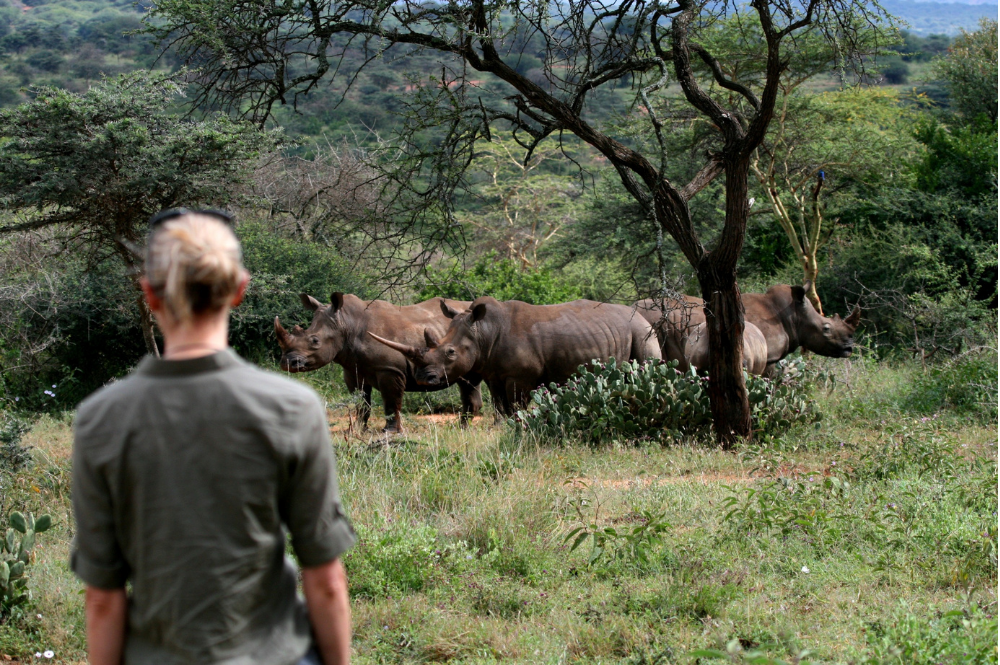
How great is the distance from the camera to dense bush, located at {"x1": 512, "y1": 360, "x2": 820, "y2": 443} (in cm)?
882

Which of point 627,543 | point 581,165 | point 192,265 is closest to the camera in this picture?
point 192,265

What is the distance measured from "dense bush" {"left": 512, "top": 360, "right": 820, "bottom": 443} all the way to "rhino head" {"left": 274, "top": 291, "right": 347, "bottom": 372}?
9.50 ft

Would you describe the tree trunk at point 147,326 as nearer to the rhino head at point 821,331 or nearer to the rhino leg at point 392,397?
the rhino leg at point 392,397

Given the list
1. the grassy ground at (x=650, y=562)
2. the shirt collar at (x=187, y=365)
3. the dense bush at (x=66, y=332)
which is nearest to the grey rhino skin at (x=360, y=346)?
the grassy ground at (x=650, y=562)

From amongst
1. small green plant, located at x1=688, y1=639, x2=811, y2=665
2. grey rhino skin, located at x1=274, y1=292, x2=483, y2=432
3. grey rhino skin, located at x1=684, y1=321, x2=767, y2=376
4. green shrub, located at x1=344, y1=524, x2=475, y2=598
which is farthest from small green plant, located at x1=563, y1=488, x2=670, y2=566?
grey rhino skin, located at x1=274, y1=292, x2=483, y2=432

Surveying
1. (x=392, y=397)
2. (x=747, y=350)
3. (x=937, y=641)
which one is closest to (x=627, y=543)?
(x=937, y=641)

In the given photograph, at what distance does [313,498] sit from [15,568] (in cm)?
327

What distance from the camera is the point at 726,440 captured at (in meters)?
8.71

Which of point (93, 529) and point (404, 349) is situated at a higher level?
point (93, 529)

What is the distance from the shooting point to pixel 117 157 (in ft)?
32.6

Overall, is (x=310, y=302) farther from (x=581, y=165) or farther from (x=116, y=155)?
(x=581, y=165)

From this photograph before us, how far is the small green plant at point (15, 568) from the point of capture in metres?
4.64

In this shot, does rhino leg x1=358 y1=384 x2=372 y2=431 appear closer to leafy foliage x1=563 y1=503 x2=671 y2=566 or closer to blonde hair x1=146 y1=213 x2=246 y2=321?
leafy foliage x1=563 y1=503 x2=671 y2=566

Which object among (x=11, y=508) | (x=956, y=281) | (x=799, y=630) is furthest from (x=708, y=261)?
(x=956, y=281)
